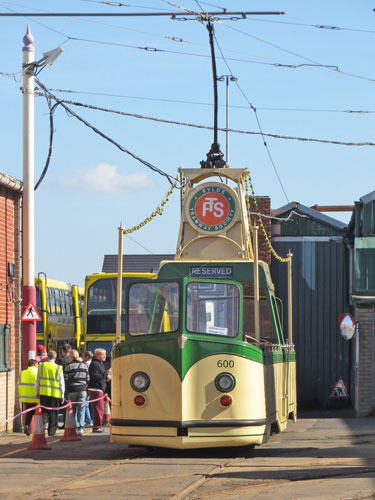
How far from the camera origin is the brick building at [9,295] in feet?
70.6

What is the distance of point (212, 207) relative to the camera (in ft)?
67.6

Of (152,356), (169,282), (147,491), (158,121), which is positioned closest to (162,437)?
(152,356)

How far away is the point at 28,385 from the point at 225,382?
19.5 feet

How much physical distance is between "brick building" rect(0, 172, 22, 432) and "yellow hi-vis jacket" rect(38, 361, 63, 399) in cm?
194

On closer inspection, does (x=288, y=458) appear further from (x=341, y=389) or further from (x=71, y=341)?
(x=71, y=341)

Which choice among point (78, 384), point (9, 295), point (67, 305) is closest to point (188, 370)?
point (78, 384)

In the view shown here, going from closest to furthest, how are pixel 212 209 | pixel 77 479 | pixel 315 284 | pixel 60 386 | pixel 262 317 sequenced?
pixel 77 479 → pixel 262 317 → pixel 60 386 → pixel 212 209 → pixel 315 284

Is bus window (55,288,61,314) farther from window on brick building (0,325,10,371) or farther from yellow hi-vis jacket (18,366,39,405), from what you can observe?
yellow hi-vis jacket (18,366,39,405)

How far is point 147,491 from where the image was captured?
11617 mm

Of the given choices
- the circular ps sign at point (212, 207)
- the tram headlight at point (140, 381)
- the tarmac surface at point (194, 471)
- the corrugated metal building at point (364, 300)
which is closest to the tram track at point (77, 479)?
the tarmac surface at point (194, 471)

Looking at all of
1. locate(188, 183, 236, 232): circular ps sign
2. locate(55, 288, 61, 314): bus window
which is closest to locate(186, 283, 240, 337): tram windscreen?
locate(188, 183, 236, 232): circular ps sign

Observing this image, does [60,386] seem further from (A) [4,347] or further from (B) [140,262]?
(B) [140,262]

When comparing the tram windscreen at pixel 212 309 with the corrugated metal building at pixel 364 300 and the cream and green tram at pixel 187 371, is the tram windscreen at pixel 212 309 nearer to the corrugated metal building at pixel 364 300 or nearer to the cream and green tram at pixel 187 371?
the cream and green tram at pixel 187 371

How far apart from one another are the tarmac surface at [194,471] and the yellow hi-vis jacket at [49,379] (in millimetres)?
911
